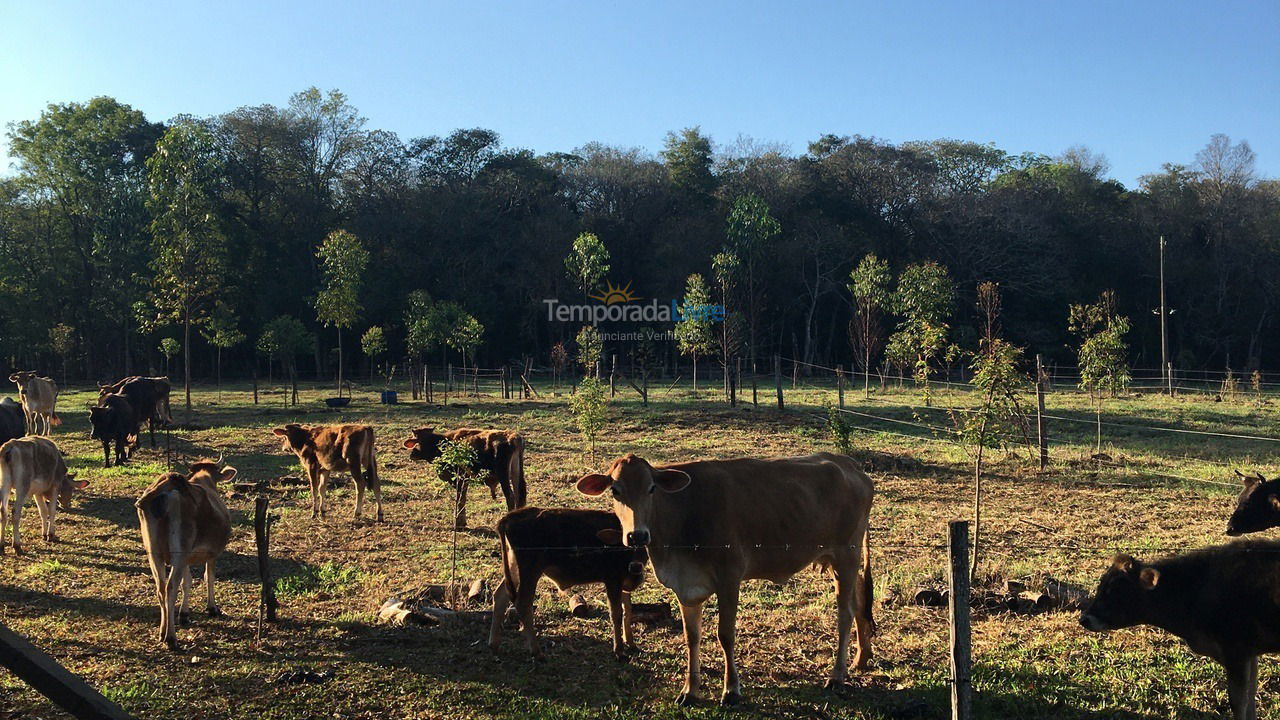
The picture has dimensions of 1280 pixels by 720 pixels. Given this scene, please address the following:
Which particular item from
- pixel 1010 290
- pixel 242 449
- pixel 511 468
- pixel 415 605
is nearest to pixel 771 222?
pixel 1010 290

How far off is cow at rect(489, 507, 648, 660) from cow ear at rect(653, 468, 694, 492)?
0.84m

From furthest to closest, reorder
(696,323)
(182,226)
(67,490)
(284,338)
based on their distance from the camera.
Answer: (284,338) < (696,323) < (182,226) < (67,490)

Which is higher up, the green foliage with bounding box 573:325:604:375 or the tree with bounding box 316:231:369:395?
the tree with bounding box 316:231:369:395

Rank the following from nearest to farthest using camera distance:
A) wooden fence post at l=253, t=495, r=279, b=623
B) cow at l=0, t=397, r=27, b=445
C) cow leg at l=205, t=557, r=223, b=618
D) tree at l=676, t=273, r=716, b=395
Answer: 1. wooden fence post at l=253, t=495, r=279, b=623
2. cow leg at l=205, t=557, r=223, b=618
3. cow at l=0, t=397, r=27, b=445
4. tree at l=676, t=273, r=716, b=395

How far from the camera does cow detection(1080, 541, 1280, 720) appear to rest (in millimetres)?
5090

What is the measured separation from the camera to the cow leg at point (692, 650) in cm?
580

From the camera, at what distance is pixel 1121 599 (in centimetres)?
575

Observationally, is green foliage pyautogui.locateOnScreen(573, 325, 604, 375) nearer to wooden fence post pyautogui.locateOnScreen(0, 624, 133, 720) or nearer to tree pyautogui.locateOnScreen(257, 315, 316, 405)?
tree pyautogui.locateOnScreen(257, 315, 316, 405)

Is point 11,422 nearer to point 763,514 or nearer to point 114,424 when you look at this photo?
point 114,424

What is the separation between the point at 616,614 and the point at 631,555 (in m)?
0.50

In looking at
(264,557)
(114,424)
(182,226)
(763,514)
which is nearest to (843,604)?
(763,514)

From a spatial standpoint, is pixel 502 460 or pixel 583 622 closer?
pixel 583 622

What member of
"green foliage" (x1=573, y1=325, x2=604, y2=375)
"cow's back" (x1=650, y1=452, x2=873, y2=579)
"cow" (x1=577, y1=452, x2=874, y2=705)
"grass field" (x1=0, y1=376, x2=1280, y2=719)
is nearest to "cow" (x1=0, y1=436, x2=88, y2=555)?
"grass field" (x1=0, y1=376, x2=1280, y2=719)

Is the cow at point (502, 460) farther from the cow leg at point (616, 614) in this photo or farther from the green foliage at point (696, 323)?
the green foliage at point (696, 323)
